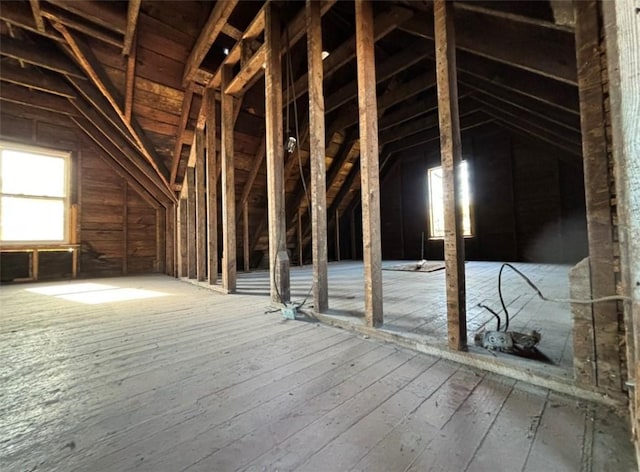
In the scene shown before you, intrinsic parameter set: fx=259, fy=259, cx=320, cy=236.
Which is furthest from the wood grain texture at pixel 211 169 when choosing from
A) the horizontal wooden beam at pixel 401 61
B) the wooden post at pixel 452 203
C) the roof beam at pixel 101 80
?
the wooden post at pixel 452 203

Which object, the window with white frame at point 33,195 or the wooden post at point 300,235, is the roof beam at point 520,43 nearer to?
the wooden post at point 300,235

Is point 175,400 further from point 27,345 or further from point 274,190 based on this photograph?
point 274,190

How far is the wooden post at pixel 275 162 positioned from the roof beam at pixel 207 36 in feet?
1.66

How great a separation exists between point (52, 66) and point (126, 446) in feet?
16.3

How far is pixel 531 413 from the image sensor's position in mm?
840

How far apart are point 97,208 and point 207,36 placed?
4.42 metres

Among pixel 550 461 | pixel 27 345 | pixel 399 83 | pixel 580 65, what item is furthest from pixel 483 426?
pixel 399 83

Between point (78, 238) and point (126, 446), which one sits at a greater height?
point (78, 238)

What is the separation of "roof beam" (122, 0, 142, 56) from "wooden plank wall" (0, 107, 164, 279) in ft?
10.3

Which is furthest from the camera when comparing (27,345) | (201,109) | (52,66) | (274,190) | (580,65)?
(201,109)

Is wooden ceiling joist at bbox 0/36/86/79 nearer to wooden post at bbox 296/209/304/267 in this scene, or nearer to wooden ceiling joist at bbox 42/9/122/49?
wooden ceiling joist at bbox 42/9/122/49

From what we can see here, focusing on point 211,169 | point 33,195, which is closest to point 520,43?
point 211,169

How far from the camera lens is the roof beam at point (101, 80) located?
301cm

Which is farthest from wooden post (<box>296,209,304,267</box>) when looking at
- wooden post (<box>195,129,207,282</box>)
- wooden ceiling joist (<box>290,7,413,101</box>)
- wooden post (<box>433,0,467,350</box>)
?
wooden post (<box>433,0,467,350</box>)
